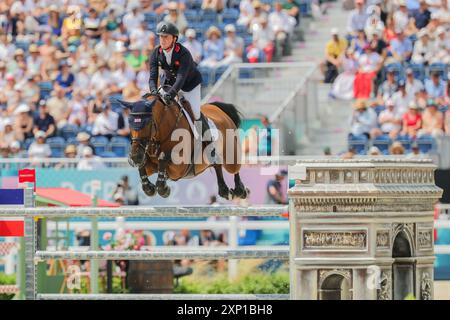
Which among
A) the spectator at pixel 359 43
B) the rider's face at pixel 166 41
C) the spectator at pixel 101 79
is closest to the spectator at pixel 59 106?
the spectator at pixel 101 79

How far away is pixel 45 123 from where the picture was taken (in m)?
17.9

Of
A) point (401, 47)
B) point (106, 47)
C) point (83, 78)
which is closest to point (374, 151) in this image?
point (401, 47)

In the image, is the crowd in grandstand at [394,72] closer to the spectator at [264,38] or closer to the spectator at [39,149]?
the spectator at [264,38]

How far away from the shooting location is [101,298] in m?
6.68

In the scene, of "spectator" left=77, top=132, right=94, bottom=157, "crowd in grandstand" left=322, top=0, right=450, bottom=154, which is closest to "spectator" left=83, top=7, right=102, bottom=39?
"spectator" left=77, top=132, right=94, bottom=157

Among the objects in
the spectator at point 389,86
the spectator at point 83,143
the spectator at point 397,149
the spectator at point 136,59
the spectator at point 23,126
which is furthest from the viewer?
the spectator at point 136,59

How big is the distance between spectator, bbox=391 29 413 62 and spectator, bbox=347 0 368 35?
0.77m

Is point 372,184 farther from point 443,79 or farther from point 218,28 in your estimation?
point 218,28

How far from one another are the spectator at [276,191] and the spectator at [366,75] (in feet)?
8.54

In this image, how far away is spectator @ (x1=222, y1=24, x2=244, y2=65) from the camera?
18172mm

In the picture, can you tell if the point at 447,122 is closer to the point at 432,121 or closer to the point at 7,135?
the point at 432,121

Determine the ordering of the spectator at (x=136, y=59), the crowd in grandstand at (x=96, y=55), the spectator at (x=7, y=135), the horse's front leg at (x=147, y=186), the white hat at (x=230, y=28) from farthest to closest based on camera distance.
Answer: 1. the spectator at (x=136, y=59)
2. the white hat at (x=230, y=28)
3. the spectator at (x=7, y=135)
4. the crowd in grandstand at (x=96, y=55)
5. the horse's front leg at (x=147, y=186)

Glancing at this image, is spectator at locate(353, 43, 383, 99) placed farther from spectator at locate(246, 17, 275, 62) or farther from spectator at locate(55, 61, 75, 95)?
spectator at locate(55, 61, 75, 95)

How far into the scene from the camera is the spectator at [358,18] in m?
18.2
